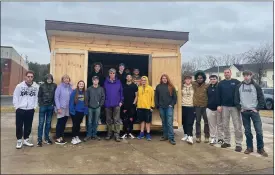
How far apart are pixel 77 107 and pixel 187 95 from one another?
8.61ft

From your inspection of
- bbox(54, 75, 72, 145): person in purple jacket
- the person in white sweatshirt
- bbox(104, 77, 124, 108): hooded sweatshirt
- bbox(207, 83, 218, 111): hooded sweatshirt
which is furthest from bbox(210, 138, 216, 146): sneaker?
the person in white sweatshirt

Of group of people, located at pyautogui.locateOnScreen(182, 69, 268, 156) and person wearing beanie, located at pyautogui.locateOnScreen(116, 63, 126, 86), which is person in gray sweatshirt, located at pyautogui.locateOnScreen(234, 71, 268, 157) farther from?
person wearing beanie, located at pyautogui.locateOnScreen(116, 63, 126, 86)

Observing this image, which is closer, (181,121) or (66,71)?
(66,71)

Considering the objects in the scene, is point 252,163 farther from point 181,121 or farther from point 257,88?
point 181,121

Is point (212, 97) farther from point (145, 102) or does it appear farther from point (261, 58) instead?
point (261, 58)

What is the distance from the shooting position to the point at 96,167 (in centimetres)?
371

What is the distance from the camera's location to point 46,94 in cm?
495

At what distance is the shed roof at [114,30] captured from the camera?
5.58 metres

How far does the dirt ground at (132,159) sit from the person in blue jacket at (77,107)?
39cm

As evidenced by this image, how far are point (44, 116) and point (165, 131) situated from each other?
2.84m

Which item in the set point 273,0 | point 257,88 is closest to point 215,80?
point 257,88

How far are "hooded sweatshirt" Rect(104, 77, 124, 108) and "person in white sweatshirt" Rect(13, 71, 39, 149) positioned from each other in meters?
1.55

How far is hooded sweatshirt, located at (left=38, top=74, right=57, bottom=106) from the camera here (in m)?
4.92

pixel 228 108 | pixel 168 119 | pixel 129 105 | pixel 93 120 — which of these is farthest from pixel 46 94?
pixel 228 108
